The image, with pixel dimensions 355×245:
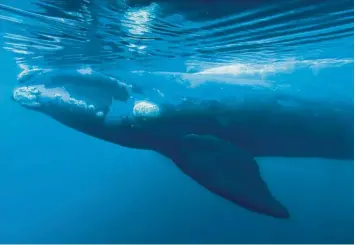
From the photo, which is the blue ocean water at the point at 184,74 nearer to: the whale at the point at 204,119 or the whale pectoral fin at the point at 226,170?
the whale at the point at 204,119

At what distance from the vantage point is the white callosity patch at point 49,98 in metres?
9.41

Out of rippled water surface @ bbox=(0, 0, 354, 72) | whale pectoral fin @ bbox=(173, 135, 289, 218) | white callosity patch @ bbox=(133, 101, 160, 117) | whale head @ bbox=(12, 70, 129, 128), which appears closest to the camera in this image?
whale pectoral fin @ bbox=(173, 135, 289, 218)

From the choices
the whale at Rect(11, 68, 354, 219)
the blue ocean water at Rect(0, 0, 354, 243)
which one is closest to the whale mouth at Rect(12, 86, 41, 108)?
the whale at Rect(11, 68, 354, 219)

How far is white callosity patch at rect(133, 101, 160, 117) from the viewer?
9.11 metres

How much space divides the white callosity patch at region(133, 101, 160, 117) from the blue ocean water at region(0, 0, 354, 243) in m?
0.60

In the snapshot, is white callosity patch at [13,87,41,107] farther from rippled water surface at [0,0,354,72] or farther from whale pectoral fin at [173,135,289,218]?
whale pectoral fin at [173,135,289,218]

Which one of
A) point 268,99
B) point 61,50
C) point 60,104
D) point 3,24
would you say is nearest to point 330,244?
point 268,99

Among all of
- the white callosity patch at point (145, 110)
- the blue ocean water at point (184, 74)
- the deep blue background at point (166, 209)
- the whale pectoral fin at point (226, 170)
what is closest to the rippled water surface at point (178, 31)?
the blue ocean water at point (184, 74)

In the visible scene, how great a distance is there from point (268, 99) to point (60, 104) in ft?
18.9

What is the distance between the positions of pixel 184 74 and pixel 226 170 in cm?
439

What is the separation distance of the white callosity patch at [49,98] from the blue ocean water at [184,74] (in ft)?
5.74

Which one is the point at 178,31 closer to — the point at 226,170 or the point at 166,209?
the point at 226,170

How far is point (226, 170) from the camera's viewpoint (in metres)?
7.80

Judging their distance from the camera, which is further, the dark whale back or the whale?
the dark whale back
